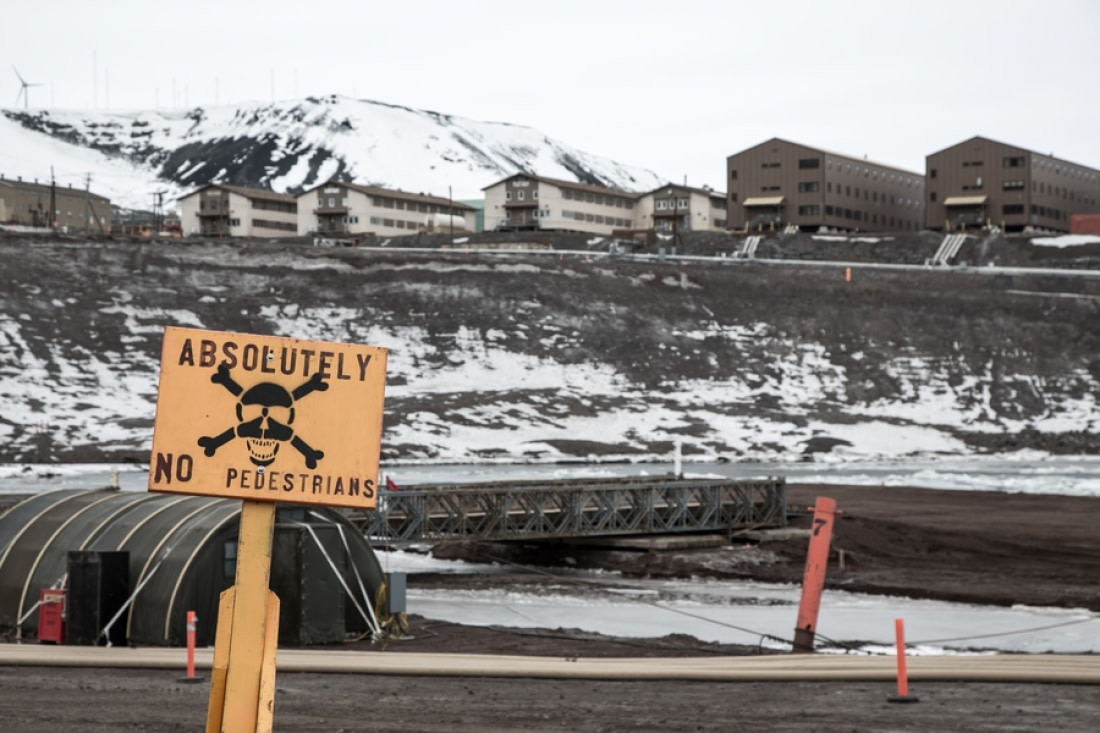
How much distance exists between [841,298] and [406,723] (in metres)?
83.6

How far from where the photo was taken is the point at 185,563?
21.1m

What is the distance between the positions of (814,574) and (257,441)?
15809mm

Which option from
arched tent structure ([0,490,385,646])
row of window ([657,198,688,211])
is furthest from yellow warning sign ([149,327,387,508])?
row of window ([657,198,688,211])

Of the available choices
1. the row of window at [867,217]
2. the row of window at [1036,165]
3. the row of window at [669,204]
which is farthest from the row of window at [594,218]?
the row of window at [1036,165]

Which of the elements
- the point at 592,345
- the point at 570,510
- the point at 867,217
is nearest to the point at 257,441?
the point at 570,510

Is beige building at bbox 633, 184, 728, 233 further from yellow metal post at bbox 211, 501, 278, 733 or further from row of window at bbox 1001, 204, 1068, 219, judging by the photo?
yellow metal post at bbox 211, 501, 278, 733

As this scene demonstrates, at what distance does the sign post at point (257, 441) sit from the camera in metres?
6.66

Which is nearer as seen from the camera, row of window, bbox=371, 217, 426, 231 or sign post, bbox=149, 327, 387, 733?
sign post, bbox=149, 327, 387, 733

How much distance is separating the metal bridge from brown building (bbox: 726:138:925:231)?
266 feet

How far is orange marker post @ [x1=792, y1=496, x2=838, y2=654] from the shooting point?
20906 mm

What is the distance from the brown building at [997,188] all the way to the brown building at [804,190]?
6751 mm

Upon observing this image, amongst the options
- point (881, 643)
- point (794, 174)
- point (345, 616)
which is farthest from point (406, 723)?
point (794, 174)

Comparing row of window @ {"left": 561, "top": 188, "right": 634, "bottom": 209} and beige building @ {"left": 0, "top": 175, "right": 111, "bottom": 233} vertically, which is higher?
beige building @ {"left": 0, "top": 175, "right": 111, "bottom": 233}

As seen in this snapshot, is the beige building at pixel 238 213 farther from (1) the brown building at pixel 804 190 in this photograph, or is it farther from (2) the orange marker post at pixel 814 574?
(2) the orange marker post at pixel 814 574
